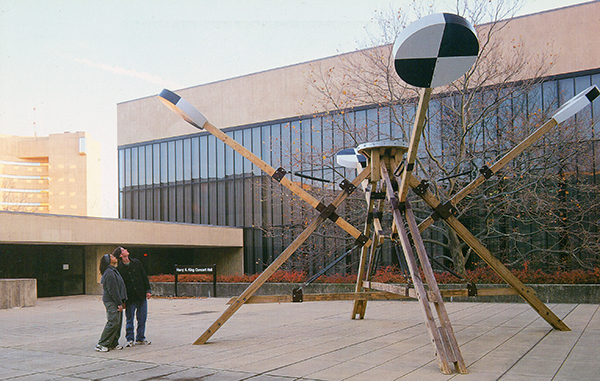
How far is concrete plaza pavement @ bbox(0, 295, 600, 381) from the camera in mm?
6566

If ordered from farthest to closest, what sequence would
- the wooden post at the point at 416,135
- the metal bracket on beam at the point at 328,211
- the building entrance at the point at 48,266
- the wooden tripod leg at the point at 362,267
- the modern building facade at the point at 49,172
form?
the modern building facade at the point at 49,172, the building entrance at the point at 48,266, the wooden tripod leg at the point at 362,267, the metal bracket on beam at the point at 328,211, the wooden post at the point at 416,135

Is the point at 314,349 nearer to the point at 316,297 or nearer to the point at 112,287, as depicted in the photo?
the point at 316,297

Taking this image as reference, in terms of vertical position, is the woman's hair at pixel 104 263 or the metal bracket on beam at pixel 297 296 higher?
the woman's hair at pixel 104 263

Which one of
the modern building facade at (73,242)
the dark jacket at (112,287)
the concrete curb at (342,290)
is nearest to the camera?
the dark jacket at (112,287)

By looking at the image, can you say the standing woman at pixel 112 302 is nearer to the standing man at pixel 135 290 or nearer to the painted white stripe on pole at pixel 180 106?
the standing man at pixel 135 290

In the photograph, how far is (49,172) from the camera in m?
96.1

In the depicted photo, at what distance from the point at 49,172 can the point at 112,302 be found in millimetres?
96673

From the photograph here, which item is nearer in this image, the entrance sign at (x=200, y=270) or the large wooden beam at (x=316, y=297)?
the large wooden beam at (x=316, y=297)

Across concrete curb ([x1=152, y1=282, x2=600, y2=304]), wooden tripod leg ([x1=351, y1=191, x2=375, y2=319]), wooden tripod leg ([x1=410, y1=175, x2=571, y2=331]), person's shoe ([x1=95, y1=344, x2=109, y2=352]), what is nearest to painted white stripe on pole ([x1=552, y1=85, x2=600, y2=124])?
wooden tripod leg ([x1=410, y1=175, x2=571, y2=331])

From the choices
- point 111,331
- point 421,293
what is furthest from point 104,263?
point 421,293

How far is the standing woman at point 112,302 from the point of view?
8.83 metres

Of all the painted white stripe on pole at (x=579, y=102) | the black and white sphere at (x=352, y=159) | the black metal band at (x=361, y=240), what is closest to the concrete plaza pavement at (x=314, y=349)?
the black metal band at (x=361, y=240)

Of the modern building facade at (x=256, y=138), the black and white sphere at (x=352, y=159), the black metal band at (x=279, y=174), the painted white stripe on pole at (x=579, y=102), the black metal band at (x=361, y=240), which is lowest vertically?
the black metal band at (x=361, y=240)

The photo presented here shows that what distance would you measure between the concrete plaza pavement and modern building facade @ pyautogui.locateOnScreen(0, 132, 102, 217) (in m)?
90.7
